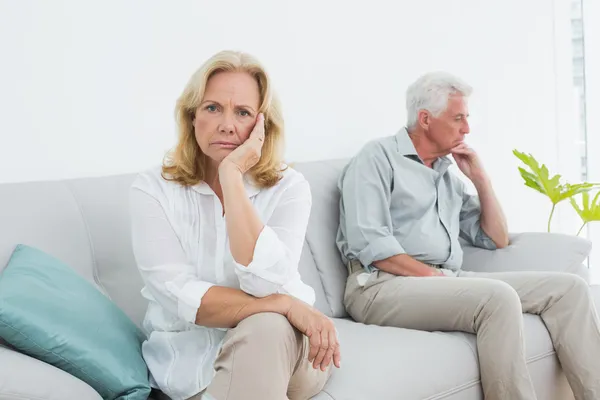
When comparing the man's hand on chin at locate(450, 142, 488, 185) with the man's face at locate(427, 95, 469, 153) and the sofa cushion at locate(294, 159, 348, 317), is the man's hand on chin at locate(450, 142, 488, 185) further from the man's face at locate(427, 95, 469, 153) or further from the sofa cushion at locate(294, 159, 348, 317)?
the sofa cushion at locate(294, 159, 348, 317)

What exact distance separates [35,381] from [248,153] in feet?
2.52

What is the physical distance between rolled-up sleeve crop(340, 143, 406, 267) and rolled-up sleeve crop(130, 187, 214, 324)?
34.8 inches

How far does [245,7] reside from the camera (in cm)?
318

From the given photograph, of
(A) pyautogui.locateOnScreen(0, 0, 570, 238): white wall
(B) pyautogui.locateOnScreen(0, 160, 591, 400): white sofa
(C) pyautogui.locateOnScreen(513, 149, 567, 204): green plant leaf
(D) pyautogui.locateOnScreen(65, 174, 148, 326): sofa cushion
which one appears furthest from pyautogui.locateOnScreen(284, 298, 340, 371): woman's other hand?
(C) pyautogui.locateOnScreen(513, 149, 567, 204): green plant leaf

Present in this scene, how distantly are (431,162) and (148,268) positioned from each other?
1.47 metres

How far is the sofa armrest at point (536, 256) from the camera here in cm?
310

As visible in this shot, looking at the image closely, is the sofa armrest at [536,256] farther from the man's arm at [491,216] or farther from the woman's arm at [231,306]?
the woman's arm at [231,306]

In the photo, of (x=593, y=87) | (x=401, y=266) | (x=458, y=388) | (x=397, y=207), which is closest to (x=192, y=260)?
Result: (x=458, y=388)

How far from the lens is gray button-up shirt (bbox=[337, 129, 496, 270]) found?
2777mm

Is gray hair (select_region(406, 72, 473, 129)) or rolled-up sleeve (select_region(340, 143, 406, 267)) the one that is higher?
gray hair (select_region(406, 72, 473, 129))

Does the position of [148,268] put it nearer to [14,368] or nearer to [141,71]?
[14,368]

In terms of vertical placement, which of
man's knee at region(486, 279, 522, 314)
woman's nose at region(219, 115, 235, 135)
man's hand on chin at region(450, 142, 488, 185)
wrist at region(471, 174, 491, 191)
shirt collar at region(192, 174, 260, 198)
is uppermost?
woman's nose at region(219, 115, 235, 135)

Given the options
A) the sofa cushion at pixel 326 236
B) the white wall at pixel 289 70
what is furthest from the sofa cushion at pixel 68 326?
the sofa cushion at pixel 326 236

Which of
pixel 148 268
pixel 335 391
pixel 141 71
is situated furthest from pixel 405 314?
pixel 141 71
